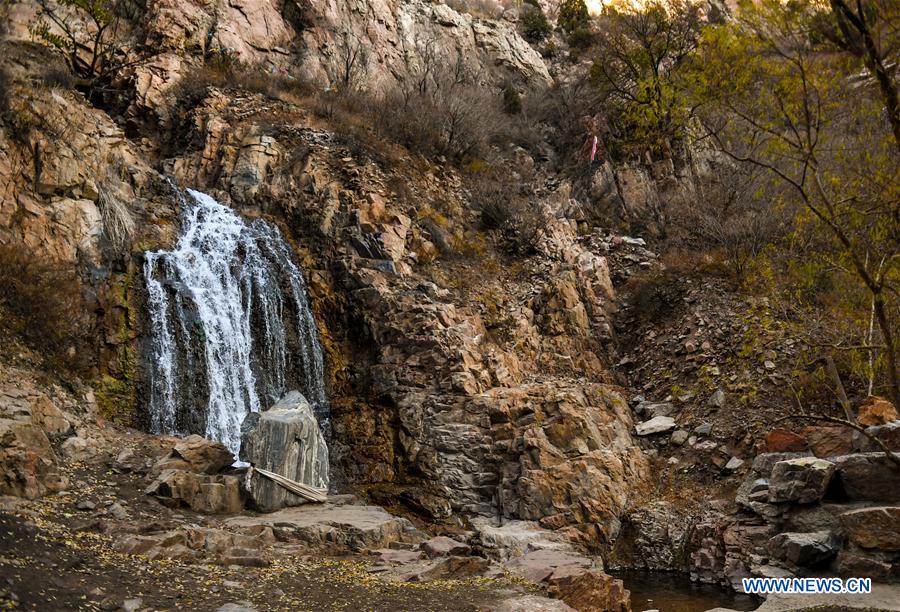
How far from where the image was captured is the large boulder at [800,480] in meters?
11.7

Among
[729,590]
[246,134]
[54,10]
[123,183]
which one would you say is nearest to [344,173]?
[246,134]

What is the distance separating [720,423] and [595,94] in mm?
21624

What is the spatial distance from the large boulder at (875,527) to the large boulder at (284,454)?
9.42 meters

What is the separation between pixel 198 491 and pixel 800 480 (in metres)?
11.3

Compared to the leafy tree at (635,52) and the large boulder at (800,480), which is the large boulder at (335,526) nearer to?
the large boulder at (800,480)

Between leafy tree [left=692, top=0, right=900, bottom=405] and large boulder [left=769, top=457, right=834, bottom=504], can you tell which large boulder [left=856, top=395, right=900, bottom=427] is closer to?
large boulder [left=769, top=457, right=834, bottom=504]

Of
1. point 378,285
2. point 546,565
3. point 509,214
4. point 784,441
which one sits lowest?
point 546,565

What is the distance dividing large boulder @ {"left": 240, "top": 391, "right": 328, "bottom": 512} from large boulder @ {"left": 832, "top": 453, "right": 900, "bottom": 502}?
10.0 m

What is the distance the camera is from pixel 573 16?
143 ft

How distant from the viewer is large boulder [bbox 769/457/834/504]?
460 inches

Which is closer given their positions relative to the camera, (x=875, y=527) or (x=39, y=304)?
(x=875, y=527)

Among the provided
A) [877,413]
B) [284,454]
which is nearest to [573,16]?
[877,413]

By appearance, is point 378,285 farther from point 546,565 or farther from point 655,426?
point 546,565

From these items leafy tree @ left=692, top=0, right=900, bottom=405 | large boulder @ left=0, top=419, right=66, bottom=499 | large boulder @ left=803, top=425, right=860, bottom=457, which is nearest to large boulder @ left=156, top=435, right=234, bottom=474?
large boulder @ left=0, top=419, right=66, bottom=499
